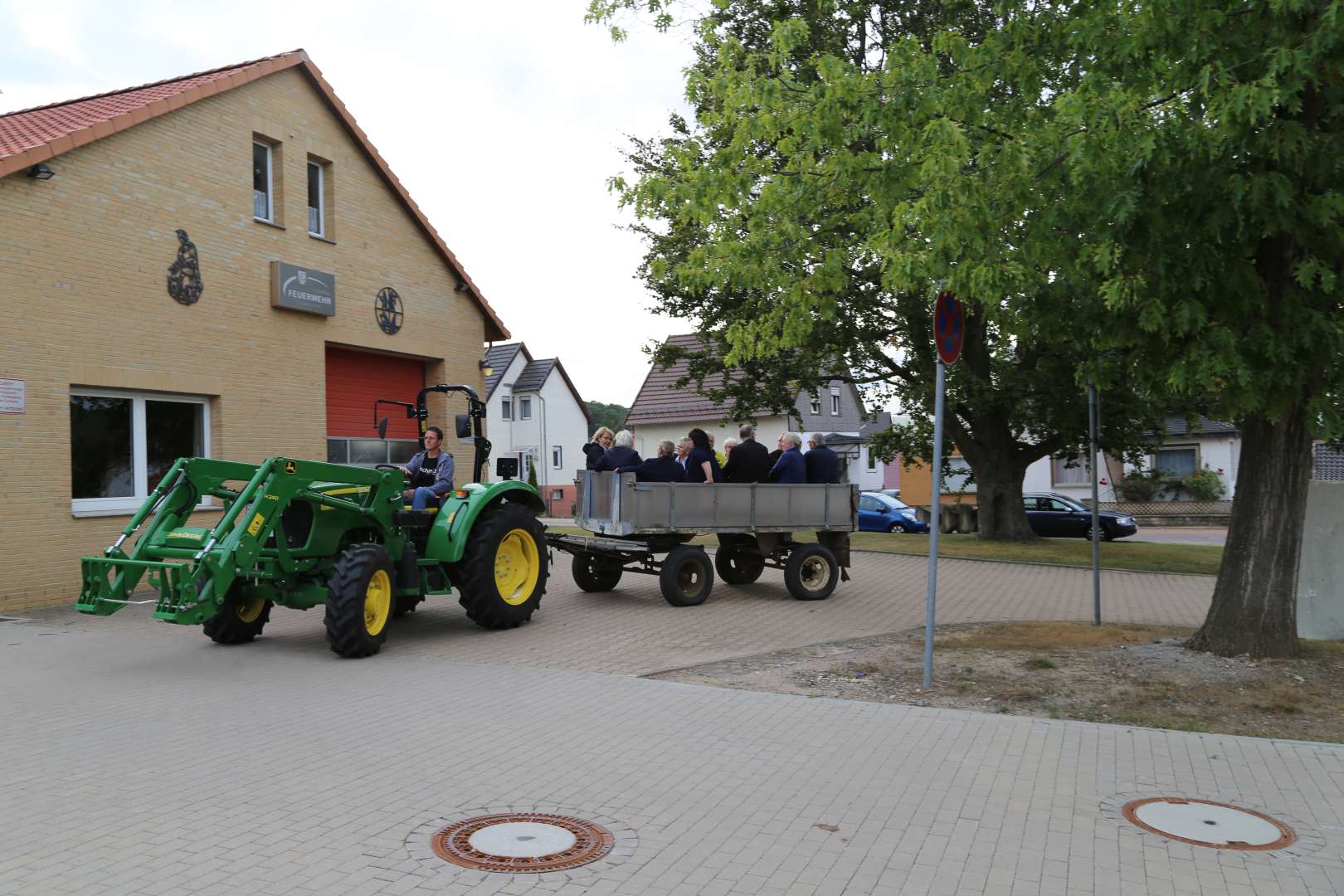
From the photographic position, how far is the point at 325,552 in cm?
945

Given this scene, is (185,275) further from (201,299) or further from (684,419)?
(684,419)

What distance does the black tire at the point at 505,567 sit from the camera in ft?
34.0

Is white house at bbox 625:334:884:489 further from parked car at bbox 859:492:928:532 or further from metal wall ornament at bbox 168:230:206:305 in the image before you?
metal wall ornament at bbox 168:230:206:305

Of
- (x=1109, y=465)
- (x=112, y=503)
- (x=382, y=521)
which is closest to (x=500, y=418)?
(x=1109, y=465)

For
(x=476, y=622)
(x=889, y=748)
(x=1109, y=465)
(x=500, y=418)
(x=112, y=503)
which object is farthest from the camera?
(x=500, y=418)

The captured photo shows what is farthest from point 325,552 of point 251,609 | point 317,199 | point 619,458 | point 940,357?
point 317,199

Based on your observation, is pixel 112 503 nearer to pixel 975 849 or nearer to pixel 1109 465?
pixel 975 849

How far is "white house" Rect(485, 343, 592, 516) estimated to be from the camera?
55.6 metres

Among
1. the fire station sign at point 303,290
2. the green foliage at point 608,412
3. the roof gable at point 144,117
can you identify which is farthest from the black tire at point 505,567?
the green foliage at point 608,412

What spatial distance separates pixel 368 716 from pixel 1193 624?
8.85 meters

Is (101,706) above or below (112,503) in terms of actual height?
below

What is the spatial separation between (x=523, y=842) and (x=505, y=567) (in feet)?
21.6

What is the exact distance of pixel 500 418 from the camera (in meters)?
55.9

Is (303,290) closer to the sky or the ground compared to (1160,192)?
closer to the sky
